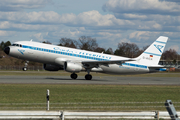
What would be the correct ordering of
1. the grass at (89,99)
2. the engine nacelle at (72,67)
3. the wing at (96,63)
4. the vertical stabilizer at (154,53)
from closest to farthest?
the grass at (89,99), the engine nacelle at (72,67), the wing at (96,63), the vertical stabilizer at (154,53)

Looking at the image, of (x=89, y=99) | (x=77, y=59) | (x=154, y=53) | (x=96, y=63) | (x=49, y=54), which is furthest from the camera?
(x=154, y=53)

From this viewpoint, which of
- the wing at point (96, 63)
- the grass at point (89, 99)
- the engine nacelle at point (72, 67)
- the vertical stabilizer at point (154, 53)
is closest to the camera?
the grass at point (89, 99)

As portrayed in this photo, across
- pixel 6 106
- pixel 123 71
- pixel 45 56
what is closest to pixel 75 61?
pixel 45 56

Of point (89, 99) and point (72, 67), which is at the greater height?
point (72, 67)

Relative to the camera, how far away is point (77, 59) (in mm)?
38625

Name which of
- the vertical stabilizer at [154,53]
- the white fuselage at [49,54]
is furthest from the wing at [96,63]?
the vertical stabilizer at [154,53]

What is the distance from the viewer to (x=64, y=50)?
1508 inches

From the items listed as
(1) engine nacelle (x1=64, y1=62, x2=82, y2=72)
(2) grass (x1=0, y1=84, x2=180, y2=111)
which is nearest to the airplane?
(1) engine nacelle (x1=64, y1=62, x2=82, y2=72)

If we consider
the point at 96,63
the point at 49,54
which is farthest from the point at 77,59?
the point at 49,54

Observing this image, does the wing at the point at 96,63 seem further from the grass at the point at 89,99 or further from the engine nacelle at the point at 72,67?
the grass at the point at 89,99

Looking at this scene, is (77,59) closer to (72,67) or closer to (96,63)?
(72,67)

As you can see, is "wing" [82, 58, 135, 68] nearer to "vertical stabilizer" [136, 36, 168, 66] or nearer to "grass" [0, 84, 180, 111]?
"vertical stabilizer" [136, 36, 168, 66]

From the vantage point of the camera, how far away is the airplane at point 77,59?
36969mm

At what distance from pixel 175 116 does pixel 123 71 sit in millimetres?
33372
